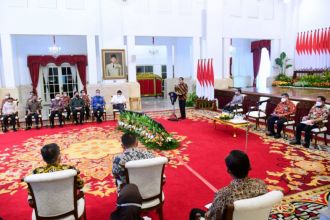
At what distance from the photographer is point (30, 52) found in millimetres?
13148

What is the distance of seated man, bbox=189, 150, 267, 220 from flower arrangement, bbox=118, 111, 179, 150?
4012mm

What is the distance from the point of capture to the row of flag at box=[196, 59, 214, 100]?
10812mm

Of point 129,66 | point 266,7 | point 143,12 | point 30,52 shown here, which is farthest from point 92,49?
point 266,7

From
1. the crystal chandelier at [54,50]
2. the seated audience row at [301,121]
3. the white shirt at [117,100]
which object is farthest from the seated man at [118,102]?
the seated audience row at [301,121]

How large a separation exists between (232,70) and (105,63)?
8.66m

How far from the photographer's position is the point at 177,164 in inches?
203

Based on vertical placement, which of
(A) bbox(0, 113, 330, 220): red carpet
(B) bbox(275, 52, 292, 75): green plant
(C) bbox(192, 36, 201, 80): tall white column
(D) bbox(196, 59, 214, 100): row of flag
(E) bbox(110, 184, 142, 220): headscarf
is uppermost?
(C) bbox(192, 36, 201, 80): tall white column

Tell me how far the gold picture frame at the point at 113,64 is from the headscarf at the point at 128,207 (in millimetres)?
9633

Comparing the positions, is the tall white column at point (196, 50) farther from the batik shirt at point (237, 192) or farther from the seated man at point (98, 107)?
the batik shirt at point (237, 192)

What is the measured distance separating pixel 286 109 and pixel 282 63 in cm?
756

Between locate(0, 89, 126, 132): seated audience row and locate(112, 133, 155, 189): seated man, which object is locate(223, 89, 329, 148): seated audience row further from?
locate(0, 89, 126, 132): seated audience row

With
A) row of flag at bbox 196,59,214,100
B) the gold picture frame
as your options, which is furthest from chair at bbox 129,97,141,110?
row of flag at bbox 196,59,214,100

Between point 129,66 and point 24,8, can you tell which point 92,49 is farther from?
point 24,8

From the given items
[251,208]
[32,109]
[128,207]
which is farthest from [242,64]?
[128,207]
